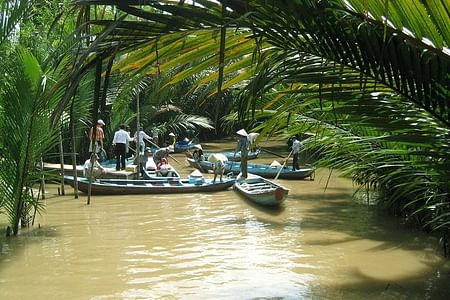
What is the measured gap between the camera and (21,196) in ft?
27.2

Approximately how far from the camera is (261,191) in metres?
12.0

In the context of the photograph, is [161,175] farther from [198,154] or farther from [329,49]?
[329,49]

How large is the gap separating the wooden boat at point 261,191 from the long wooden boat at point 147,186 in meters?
0.57

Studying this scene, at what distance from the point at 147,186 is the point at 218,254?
18.9 ft

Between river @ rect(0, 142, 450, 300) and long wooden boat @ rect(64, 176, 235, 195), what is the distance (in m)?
0.81

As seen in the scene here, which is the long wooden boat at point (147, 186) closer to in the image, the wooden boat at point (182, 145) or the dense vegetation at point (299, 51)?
the dense vegetation at point (299, 51)

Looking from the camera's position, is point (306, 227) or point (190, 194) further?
point (190, 194)

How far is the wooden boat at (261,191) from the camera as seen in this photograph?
1158cm

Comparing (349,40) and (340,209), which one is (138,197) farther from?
(349,40)

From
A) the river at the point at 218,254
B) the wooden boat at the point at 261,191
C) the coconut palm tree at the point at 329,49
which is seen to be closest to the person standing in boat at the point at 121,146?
the wooden boat at the point at 261,191

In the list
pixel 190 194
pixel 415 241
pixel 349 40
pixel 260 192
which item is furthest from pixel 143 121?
pixel 349 40

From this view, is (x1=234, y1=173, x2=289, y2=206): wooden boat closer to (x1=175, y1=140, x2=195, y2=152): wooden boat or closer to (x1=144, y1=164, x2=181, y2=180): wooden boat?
(x1=144, y1=164, x2=181, y2=180): wooden boat

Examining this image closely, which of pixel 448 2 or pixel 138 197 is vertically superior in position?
pixel 448 2

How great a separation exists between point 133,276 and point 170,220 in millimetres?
3788
